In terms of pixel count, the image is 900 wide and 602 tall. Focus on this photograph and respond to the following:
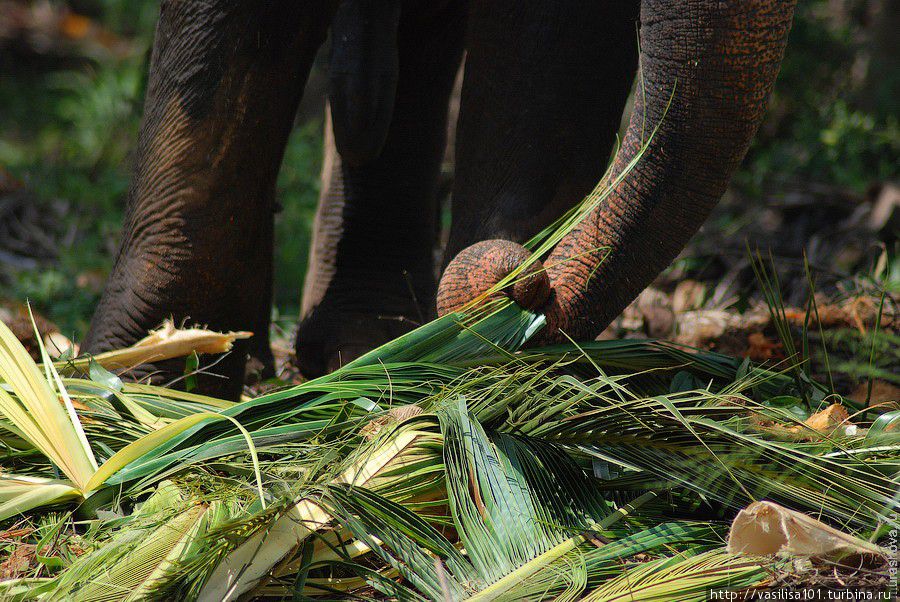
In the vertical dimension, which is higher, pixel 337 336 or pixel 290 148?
pixel 290 148

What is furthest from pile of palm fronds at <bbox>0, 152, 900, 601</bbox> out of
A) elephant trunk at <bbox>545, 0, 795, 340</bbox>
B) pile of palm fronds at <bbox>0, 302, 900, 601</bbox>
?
elephant trunk at <bbox>545, 0, 795, 340</bbox>

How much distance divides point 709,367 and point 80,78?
5653mm

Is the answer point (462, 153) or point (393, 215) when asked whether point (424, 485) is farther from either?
point (393, 215)

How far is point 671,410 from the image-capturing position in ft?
4.17

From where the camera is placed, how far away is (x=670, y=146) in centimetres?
149

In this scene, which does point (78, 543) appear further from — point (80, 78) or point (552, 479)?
point (80, 78)

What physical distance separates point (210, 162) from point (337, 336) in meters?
0.66

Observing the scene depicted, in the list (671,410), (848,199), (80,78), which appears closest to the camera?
(671,410)

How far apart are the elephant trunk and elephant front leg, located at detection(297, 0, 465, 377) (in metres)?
0.94

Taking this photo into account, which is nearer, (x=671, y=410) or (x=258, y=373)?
(x=671, y=410)

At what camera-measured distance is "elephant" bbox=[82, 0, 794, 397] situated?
1542mm

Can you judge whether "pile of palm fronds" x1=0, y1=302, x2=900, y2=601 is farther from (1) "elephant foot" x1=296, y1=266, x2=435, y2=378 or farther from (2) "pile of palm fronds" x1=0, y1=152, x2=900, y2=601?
(1) "elephant foot" x1=296, y1=266, x2=435, y2=378

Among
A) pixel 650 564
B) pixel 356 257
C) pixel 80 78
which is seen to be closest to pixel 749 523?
pixel 650 564

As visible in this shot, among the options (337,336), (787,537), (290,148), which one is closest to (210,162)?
(337,336)
